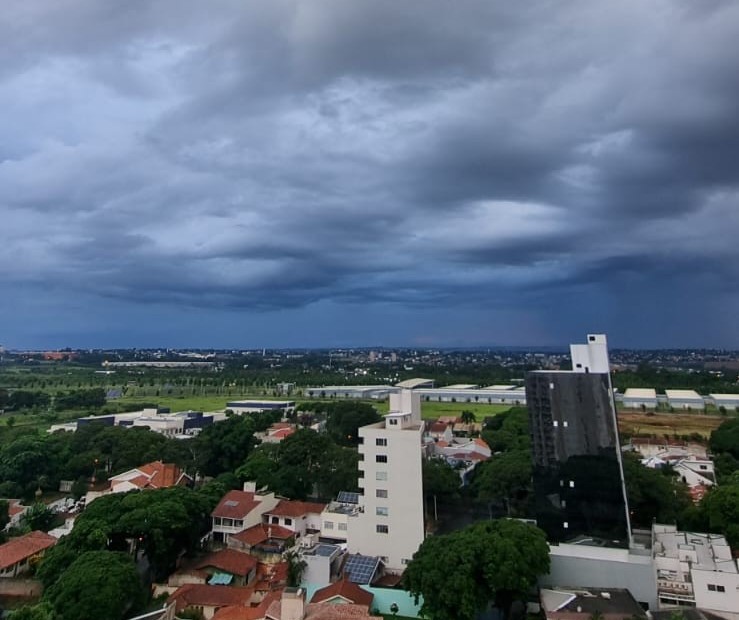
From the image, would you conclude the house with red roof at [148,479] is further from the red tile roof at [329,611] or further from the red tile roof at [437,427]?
the red tile roof at [437,427]

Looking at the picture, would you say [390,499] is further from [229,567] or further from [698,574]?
[698,574]

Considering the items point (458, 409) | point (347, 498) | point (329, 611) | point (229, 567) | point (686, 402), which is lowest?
point (458, 409)

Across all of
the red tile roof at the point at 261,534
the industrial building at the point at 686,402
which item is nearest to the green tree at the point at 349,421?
the red tile roof at the point at 261,534

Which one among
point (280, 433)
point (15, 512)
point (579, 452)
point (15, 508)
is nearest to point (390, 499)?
point (579, 452)

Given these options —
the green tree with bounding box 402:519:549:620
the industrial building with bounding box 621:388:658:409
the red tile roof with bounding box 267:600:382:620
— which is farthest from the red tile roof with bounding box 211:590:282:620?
the industrial building with bounding box 621:388:658:409

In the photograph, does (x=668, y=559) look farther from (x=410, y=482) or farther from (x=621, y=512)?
(x=410, y=482)

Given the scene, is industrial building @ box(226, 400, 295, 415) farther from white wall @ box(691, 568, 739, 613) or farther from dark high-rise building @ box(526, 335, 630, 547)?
white wall @ box(691, 568, 739, 613)

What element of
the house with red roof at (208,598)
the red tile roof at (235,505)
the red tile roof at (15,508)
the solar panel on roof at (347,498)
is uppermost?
the red tile roof at (235,505)
